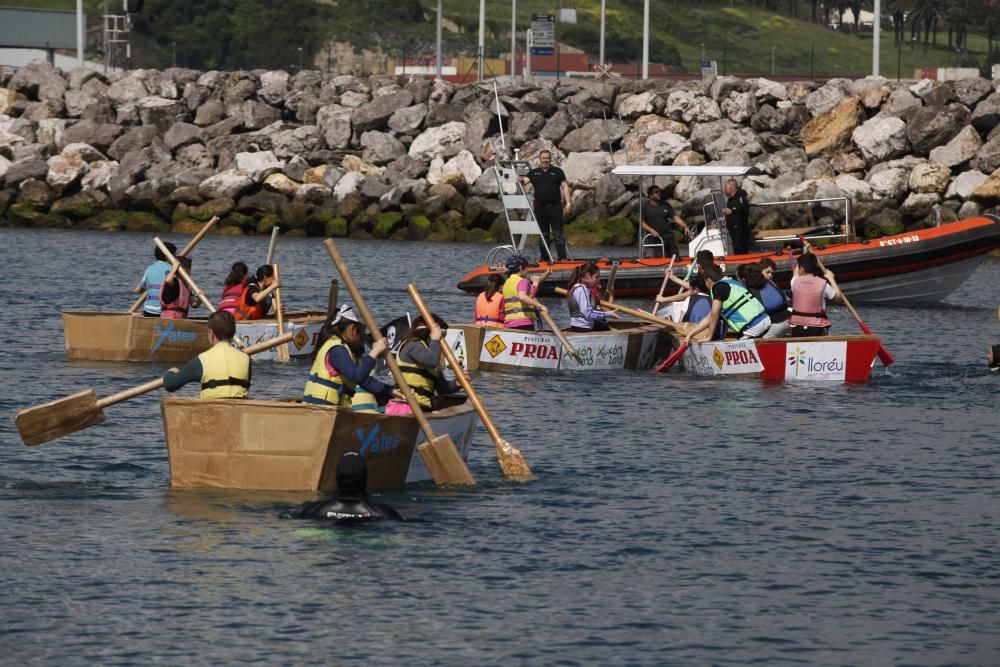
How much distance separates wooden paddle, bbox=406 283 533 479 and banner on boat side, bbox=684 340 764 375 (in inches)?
277

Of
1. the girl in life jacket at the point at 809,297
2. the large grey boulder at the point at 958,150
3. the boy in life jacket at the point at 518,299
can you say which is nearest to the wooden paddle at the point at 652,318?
the boy in life jacket at the point at 518,299

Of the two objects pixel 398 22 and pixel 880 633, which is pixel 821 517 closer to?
pixel 880 633

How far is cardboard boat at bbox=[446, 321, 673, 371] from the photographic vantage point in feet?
78.3

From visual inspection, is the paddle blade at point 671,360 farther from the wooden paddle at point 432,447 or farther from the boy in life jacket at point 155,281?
the wooden paddle at point 432,447

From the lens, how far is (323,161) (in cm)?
5875

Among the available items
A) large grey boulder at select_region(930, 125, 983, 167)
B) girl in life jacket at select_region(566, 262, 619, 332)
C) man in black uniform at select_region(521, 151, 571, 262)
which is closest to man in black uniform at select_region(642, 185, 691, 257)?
man in black uniform at select_region(521, 151, 571, 262)

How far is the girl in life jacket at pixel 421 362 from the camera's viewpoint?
626 inches

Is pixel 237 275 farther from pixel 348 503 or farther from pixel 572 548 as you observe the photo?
pixel 572 548

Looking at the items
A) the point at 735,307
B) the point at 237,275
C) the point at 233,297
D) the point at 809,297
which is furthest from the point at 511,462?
→ the point at 233,297

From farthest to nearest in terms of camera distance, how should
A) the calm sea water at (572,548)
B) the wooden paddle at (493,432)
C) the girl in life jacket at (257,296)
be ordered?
the girl in life jacket at (257,296) < the wooden paddle at (493,432) < the calm sea water at (572,548)

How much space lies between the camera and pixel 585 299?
24.6 metres

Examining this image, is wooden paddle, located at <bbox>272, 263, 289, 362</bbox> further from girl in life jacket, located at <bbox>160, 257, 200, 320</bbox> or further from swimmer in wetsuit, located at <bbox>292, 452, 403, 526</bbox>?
swimmer in wetsuit, located at <bbox>292, 452, 403, 526</bbox>

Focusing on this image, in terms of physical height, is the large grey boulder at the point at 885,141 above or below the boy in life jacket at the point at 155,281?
above

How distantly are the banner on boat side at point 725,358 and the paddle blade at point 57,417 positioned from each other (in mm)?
Answer: 10132
